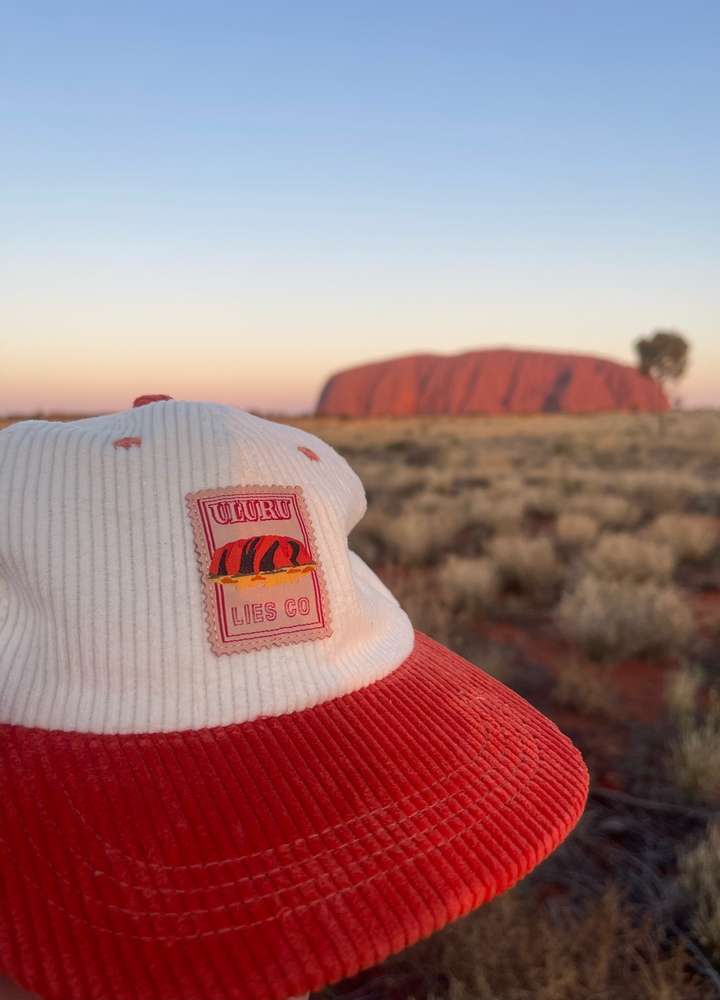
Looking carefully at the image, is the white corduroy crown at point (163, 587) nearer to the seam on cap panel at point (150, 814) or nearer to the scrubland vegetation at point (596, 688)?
the seam on cap panel at point (150, 814)

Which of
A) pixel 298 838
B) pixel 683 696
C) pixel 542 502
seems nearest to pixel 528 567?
pixel 683 696

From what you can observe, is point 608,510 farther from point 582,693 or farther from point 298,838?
point 298,838

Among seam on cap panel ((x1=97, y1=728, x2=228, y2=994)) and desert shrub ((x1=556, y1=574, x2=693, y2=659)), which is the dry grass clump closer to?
seam on cap panel ((x1=97, y1=728, x2=228, y2=994))

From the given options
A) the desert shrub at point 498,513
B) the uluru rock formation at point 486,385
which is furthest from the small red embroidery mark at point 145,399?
the uluru rock formation at point 486,385

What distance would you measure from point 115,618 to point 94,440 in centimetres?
27

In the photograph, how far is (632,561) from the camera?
17.4 ft

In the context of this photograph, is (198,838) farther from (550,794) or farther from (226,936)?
(550,794)

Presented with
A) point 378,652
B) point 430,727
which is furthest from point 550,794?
point 378,652

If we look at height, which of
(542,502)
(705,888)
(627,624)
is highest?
(705,888)

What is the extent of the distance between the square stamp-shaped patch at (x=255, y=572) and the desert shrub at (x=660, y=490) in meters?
8.09

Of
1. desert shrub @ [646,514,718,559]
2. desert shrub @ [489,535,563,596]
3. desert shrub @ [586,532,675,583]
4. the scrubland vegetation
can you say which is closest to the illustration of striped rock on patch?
the scrubland vegetation

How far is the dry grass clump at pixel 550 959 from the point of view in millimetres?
1588

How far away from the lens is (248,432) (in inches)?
37.7

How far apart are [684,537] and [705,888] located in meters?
4.78
